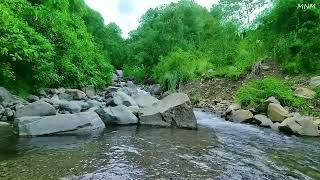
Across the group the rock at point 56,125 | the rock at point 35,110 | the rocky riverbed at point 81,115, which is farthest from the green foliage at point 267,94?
the rock at point 35,110

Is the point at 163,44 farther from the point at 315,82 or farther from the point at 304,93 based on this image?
the point at 304,93

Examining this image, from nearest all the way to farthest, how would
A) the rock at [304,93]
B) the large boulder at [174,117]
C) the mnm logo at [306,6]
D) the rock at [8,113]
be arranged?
the rock at [8,113] < the large boulder at [174,117] < the rock at [304,93] < the mnm logo at [306,6]

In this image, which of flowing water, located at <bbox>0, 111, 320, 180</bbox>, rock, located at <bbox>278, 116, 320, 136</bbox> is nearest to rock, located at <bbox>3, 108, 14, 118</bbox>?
flowing water, located at <bbox>0, 111, 320, 180</bbox>

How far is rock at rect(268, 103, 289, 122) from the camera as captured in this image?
489 inches

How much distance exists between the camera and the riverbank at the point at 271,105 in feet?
36.9

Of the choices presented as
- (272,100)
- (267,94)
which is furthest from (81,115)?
(267,94)

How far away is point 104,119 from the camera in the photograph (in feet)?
35.9

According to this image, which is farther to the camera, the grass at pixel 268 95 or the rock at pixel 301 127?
the grass at pixel 268 95

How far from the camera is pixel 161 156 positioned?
702 cm

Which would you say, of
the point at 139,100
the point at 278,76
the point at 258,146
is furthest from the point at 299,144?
the point at 278,76

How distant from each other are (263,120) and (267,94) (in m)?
2.48

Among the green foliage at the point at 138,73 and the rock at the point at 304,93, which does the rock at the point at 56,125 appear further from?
the green foliage at the point at 138,73

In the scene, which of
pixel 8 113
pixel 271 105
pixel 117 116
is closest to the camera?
pixel 8 113

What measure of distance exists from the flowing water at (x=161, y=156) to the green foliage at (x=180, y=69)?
1551 cm
